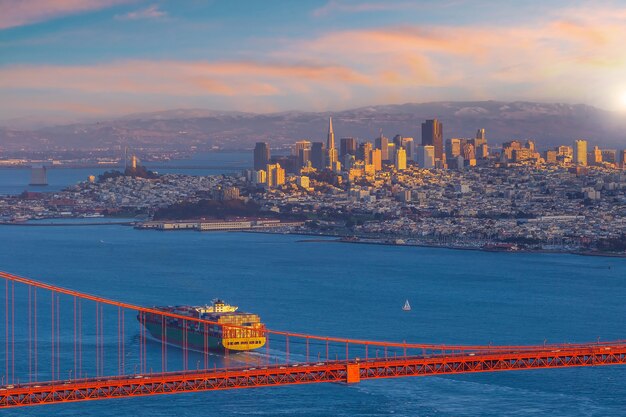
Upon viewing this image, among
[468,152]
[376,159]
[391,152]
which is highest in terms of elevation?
[468,152]

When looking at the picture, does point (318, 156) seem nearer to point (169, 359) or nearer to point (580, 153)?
point (580, 153)

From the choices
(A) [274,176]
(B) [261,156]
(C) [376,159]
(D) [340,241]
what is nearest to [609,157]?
(C) [376,159]

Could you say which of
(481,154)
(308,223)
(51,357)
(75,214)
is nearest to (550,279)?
(51,357)

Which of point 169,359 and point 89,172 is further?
point 89,172

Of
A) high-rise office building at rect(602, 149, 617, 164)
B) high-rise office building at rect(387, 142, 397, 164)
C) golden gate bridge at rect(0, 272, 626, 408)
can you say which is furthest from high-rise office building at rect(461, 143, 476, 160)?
golden gate bridge at rect(0, 272, 626, 408)

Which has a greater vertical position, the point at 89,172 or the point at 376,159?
the point at 376,159

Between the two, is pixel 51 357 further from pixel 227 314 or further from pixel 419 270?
pixel 419 270

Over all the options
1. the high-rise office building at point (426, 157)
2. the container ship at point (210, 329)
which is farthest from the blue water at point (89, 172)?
the container ship at point (210, 329)
